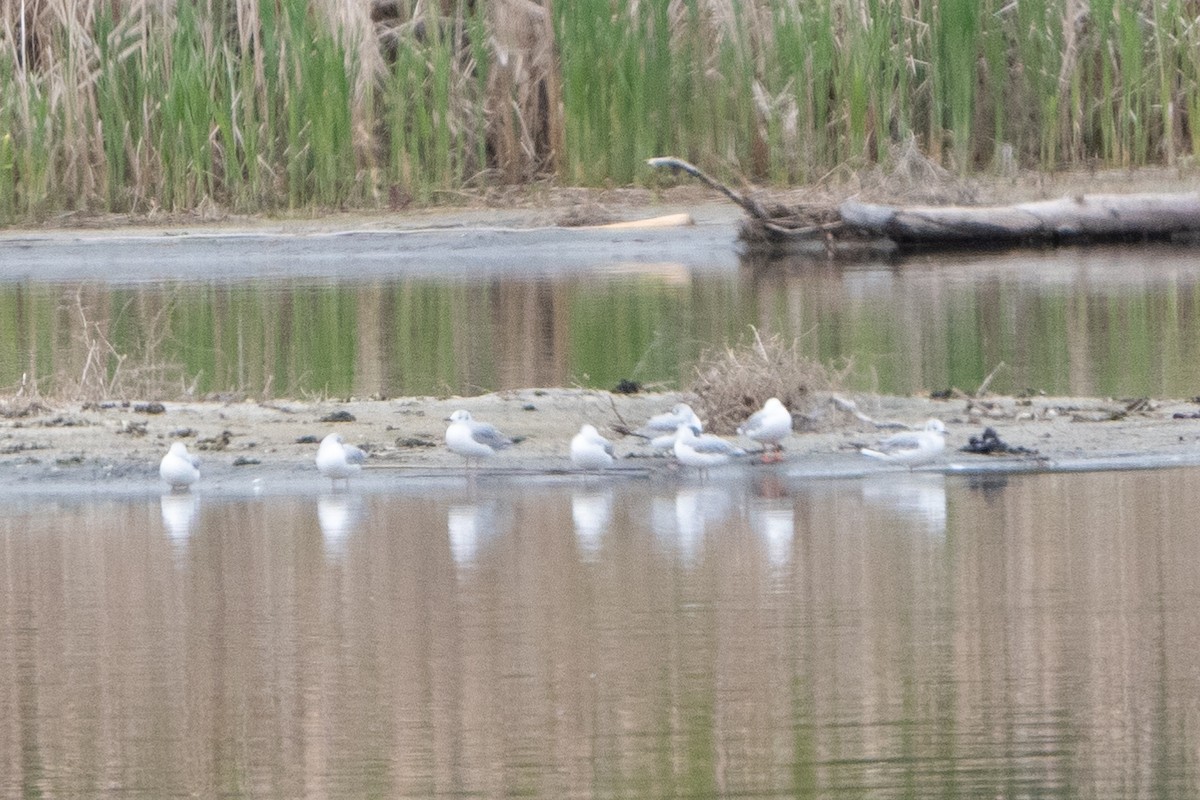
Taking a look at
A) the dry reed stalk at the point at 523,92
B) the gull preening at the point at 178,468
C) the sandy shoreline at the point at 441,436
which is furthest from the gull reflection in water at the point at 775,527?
the dry reed stalk at the point at 523,92

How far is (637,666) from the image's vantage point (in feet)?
17.3

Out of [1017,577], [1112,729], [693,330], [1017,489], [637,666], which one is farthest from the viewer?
[693,330]

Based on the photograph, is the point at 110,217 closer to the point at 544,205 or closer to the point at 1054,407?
the point at 544,205

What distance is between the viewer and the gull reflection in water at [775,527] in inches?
Answer: 266

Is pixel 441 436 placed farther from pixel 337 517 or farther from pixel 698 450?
pixel 337 517

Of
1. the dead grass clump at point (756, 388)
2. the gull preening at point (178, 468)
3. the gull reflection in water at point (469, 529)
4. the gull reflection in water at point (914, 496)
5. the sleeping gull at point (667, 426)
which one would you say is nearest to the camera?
the gull reflection in water at point (469, 529)

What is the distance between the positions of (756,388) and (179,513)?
2487 millimetres

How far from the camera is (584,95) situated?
20906mm

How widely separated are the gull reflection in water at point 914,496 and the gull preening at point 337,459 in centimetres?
173

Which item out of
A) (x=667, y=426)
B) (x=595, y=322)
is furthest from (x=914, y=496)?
(x=595, y=322)

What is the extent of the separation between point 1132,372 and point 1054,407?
1620 millimetres

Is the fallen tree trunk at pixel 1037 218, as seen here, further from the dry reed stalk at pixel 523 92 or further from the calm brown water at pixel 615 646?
the calm brown water at pixel 615 646

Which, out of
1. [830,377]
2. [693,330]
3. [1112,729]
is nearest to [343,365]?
[693,330]

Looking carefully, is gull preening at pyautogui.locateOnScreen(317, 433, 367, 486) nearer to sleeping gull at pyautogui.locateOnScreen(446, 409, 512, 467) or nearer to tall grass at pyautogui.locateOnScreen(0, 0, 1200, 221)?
sleeping gull at pyautogui.locateOnScreen(446, 409, 512, 467)
